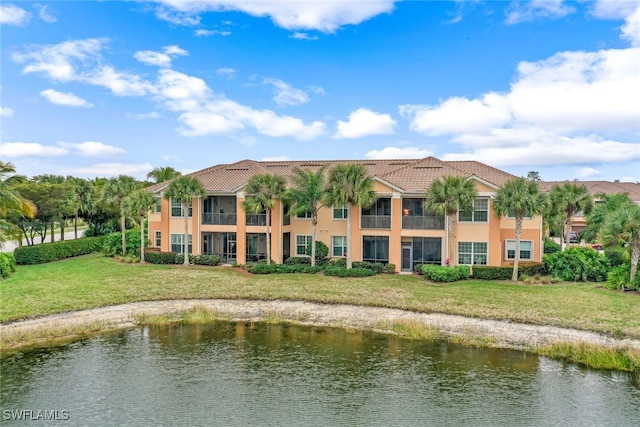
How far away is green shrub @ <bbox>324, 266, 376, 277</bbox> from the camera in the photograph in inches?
1310

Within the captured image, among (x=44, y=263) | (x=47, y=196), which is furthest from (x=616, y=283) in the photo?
(x=47, y=196)

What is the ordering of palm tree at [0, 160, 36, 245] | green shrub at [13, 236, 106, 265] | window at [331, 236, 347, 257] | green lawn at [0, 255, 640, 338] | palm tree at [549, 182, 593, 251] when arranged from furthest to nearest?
palm tree at [549, 182, 593, 251] < green shrub at [13, 236, 106, 265] < window at [331, 236, 347, 257] < green lawn at [0, 255, 640, 338] < palm tree at [0, 160, 36, 245]

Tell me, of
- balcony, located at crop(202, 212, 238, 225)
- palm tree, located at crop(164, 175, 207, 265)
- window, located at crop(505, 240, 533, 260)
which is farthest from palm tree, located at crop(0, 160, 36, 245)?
window, located at crop(505, 240, 533, 260)

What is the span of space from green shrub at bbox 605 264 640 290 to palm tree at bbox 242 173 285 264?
22.6 meters

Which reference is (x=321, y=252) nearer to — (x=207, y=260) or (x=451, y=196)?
(x=207, y=260)

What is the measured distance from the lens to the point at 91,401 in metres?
14.8

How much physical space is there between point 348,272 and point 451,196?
29.5ft

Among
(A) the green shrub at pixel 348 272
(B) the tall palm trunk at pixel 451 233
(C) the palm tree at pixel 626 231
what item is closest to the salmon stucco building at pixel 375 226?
(B) the tall palm trunk at pixel 451 233

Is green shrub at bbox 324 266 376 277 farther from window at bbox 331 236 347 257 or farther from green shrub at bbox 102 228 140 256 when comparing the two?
green shrub at bbox 102 228 140 256

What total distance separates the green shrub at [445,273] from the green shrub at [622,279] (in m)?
8.50

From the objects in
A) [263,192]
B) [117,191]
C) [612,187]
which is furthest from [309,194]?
[612,187]

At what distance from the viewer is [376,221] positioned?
35688mm

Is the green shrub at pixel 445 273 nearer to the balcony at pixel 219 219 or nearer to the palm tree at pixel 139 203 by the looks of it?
the balcony at pixel 219 219

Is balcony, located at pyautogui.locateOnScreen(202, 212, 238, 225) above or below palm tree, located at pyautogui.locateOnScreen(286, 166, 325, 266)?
below
